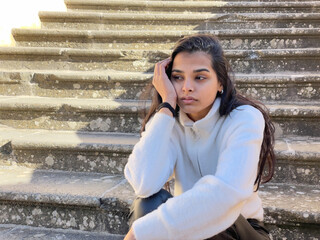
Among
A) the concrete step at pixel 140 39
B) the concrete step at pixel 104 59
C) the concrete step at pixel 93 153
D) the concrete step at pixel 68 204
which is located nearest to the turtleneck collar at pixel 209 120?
the concrete step at pixel 68 204

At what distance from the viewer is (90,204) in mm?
1549

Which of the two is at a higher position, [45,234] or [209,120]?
[209,120]

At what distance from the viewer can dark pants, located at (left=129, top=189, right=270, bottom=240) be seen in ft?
3.47

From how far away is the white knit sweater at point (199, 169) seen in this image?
0.98 metres

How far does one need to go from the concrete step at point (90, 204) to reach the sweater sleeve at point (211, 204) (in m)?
0.49

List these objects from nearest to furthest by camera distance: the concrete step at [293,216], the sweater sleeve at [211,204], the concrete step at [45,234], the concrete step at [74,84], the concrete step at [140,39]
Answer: the sweater sleeve at [211,204], the concrete step at [293,216], the concrete step at [45,234], the concrete step at [74,84], the concrete step at [140,39]

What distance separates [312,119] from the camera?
1.97 meters

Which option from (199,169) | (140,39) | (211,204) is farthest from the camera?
(140,39)

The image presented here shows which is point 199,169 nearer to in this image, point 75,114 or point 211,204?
point 211,204

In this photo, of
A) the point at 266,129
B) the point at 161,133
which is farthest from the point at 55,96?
the point at 266,129

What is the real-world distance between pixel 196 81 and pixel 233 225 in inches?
20.0

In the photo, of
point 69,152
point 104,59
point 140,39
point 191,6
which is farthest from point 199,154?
point 191,6

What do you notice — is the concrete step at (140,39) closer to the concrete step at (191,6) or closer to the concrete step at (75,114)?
the concrete step at (191,6)

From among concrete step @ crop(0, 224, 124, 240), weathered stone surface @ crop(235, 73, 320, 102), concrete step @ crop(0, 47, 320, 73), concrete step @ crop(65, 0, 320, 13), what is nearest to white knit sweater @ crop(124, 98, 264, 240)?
concrete step @ crop(0, 224, 124, 240)
